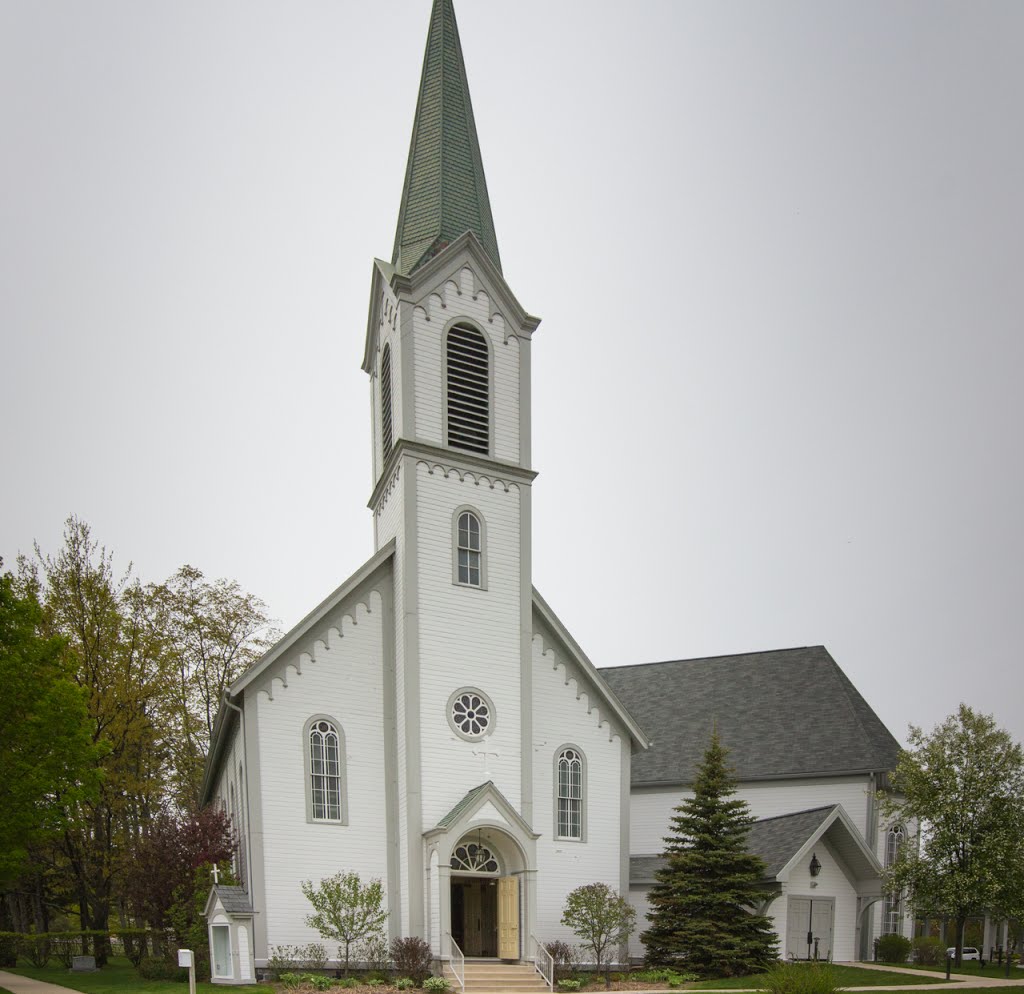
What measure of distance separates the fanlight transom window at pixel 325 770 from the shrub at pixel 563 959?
5.86 m

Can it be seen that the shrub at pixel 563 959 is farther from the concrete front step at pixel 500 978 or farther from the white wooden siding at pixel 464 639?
the white wooden siding at pixel 464 639

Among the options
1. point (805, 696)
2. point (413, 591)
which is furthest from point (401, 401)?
point (805, 696)

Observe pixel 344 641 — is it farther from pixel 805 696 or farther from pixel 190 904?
pixel 805 696

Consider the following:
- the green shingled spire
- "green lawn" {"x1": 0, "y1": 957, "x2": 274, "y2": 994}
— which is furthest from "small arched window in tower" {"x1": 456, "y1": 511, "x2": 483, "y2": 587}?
"green lawn" {"x1": 0, "y1": 957, "x2": 274, "y2": 994}

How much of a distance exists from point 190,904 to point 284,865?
10.3 ft

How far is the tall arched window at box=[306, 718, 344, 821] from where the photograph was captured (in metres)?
22.5

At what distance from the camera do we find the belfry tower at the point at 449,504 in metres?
23.3

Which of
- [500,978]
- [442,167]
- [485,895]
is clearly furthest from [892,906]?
[442,167]

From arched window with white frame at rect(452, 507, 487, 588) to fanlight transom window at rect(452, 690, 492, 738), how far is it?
2.74m

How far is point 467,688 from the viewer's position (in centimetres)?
2409

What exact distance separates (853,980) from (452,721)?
34.4 feet

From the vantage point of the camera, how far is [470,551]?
24984 mm

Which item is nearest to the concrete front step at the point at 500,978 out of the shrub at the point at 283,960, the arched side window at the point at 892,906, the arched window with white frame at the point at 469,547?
the shrub at the point at 283,960

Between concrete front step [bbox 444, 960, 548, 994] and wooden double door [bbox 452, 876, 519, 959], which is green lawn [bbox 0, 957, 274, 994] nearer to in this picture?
concrete front step [bbox 444, 960, 548, 994]
